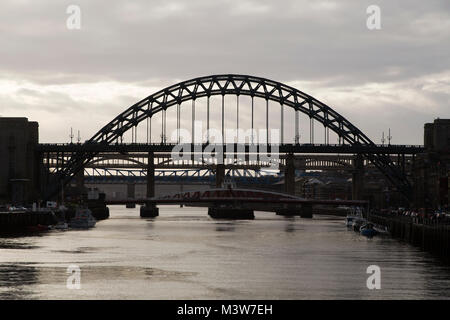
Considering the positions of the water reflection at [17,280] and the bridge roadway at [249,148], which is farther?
the bridge roadway at [249,148]

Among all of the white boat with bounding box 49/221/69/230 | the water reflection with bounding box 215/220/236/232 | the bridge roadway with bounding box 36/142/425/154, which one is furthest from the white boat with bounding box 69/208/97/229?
the bridge roadway with bounding box 36/142/425/154

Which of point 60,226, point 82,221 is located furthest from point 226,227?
point 60,226

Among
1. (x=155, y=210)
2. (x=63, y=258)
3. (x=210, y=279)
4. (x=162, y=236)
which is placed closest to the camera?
(x=210, y=279)

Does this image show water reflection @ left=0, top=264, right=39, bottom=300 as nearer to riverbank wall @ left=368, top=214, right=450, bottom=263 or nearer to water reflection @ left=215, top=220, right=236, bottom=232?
riverbank wall @ left=368, top=214, right=450, bottom=263

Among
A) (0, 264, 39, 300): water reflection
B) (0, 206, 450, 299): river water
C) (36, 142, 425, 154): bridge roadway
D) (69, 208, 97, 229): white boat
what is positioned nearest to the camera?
(0, 264, 39, 300): water reflection

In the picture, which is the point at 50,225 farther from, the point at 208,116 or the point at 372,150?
the point at 372,150

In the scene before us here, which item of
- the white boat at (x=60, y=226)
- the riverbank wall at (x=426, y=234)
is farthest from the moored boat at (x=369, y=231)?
the white boat at (x=60, y=226)

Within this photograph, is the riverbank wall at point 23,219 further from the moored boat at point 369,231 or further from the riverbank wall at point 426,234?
the riverbank wall at point 426,234
